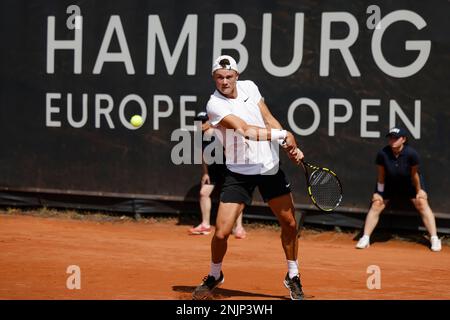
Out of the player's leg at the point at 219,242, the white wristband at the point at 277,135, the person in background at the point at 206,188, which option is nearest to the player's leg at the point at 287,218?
the player's leg at the point at 219,242

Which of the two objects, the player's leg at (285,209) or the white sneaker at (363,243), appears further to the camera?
the white sneaker at (363,243)

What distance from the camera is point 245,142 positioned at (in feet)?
19.2

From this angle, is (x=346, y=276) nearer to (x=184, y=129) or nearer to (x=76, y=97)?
(x=184, y=129)

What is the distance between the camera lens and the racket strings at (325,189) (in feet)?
19.7

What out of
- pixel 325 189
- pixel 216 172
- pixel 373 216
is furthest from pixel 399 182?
pixel 325 189

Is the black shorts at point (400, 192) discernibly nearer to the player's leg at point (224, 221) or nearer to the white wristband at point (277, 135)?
the player's leg at point (224, 221)

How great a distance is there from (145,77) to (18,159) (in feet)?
6.84

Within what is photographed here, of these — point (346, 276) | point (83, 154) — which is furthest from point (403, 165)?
point (83, 154)

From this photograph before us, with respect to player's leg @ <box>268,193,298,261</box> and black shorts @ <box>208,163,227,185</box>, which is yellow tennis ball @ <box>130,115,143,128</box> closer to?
black shorts @ <box>208,163,227,185</box>

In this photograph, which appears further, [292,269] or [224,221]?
[292,269]

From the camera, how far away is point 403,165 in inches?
340

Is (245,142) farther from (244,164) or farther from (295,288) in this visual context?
(295,288)

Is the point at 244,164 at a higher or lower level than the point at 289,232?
higher

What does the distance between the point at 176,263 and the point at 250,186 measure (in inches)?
78.5
